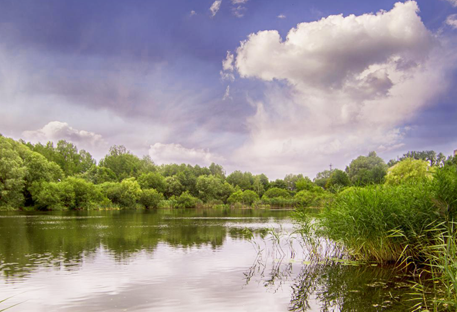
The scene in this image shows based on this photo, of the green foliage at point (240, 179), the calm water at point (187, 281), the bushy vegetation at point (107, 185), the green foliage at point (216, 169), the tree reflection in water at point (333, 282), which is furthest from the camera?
the green foliage at point (216, 169)

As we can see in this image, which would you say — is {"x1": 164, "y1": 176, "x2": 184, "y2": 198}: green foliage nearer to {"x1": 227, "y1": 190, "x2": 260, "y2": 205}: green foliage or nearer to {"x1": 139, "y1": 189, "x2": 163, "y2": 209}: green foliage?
{"x1": 139, "y1": 189, "x2": 163, "y2": 209}: green foliage

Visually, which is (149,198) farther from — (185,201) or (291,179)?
(291,179)

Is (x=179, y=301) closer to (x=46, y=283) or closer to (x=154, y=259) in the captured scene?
(x=46, y=283)

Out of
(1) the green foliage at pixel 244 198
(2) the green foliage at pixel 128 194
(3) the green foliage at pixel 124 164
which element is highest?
(3) the green foliage at pixel 124 164

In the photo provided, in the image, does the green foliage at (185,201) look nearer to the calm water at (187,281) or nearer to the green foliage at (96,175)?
the green foliage at (96,175)

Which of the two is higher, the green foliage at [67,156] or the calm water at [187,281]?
the green foliage at [67,156]

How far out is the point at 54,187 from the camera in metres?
71.7

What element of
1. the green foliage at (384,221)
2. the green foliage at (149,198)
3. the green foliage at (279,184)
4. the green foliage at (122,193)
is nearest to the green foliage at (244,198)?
the green foliage at (279,184)

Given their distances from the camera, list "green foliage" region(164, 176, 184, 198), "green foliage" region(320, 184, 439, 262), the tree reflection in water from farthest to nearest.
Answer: "green foliage" region(164, 176, 184, 198), "green foliage" region(320, 184, 439, 262), the tree reflection in water

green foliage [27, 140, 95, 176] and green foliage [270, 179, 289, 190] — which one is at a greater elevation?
green foliage [27, 140, 95, 176]

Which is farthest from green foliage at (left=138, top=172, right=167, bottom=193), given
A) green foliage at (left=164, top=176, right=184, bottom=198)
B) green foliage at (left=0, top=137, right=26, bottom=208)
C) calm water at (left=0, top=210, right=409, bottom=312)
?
calm water at (left=0, top=210, right=409, bottom=312)

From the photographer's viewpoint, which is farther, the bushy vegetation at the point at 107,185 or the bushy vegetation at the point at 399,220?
the bushy vegetation at the point at 107,185

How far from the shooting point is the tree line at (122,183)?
70938 mm

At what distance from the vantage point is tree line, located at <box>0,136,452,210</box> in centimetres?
7094
